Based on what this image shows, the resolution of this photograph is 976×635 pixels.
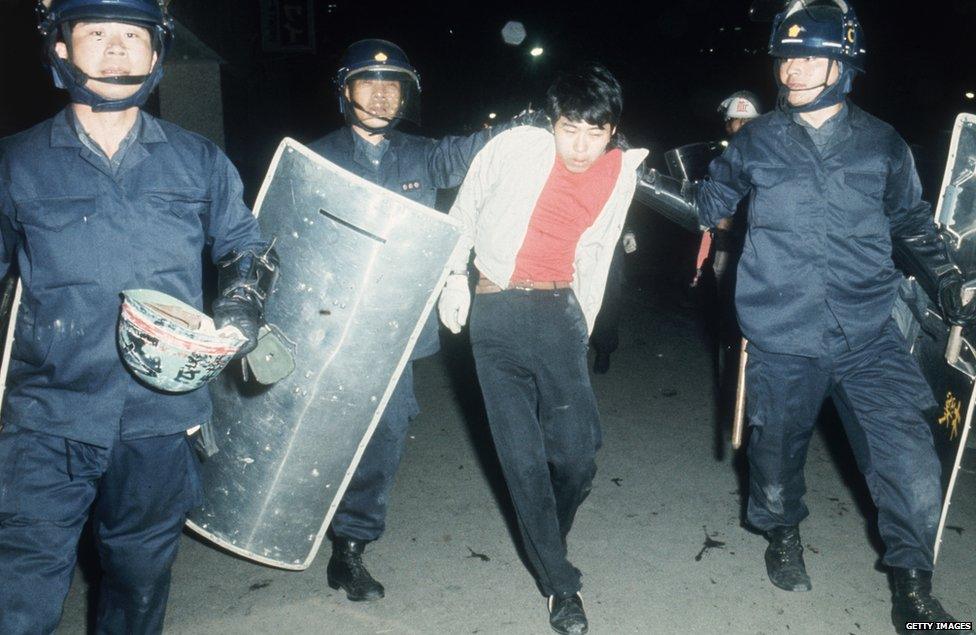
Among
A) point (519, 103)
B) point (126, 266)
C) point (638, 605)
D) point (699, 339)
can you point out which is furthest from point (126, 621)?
point (519, 103)

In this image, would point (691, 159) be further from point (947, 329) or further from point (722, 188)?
point (947, 329)

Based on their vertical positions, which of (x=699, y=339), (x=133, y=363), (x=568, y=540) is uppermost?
(x=133, y=363)

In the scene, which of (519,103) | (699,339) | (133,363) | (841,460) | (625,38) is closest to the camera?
(133,363)

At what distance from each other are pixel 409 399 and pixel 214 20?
301 inches

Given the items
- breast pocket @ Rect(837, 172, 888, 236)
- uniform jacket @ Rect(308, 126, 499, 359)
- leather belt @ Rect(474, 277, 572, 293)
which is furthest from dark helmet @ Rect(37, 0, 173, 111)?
breast pocket @ Rect(837, 172, 888, 236)

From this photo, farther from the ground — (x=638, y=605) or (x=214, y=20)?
(x=214, y=20)

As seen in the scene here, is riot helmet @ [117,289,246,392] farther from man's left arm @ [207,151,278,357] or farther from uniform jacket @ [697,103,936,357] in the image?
uniform jacket @ [697,103,936,357]

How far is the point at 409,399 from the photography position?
2895 mm

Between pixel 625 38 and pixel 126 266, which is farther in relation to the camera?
pixel 625 38

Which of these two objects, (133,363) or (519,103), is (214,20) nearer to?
(133,363)

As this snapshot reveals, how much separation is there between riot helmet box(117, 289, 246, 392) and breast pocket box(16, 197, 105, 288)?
0.14 m

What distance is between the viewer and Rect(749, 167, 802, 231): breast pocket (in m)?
2.75

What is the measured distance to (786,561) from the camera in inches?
118

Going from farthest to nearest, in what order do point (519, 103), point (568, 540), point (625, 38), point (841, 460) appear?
point (519, 103) → point (625, 38) → point (841, 460) → point (568, 540)
